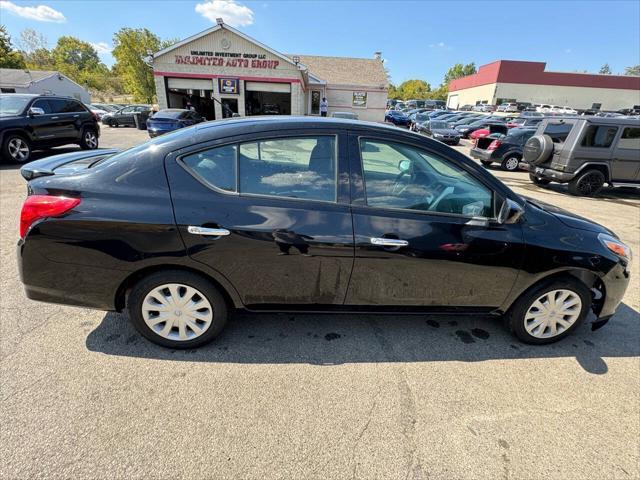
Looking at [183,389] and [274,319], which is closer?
[183,389]

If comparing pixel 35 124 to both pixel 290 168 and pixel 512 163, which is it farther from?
pixel 512 163

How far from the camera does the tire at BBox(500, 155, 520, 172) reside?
12.6 meters

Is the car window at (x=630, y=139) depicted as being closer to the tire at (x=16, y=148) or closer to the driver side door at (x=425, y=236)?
the driver side door at (x=425, y=236)

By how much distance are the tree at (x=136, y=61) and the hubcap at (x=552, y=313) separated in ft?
204

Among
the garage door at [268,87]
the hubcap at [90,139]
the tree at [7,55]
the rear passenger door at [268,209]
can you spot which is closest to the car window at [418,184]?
the rear passenger door at [268,209]

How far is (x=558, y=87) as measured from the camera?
57.6m

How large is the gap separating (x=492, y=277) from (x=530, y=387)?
82cm

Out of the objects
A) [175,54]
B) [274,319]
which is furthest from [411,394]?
[175,54]

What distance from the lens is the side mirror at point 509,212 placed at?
245cm

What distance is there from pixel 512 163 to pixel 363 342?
1268 cm

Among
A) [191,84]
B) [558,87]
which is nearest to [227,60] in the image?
[191,84]

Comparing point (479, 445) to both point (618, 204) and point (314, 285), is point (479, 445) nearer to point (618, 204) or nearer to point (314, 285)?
point (314, 285)

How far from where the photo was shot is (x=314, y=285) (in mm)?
2467

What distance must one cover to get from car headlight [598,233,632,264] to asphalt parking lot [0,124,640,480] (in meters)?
0.80
